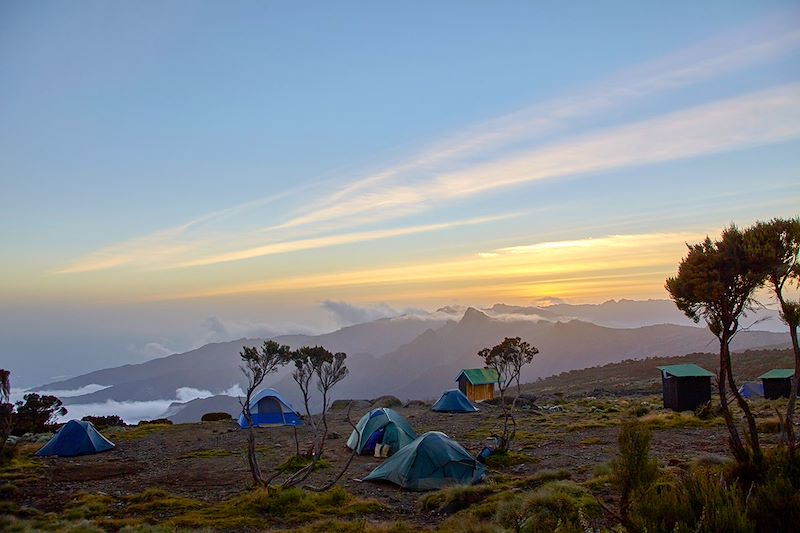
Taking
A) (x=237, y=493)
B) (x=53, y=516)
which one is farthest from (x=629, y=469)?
(x=53, y=516)

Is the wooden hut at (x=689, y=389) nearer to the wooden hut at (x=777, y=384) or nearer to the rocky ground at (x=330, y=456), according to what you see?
the rocky ground at (x=330, y=456)

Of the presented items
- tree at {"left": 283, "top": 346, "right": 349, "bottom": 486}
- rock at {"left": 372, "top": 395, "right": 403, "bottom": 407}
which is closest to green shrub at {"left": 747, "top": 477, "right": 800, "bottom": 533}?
tree at {"left": 283, "top": 346, "right": 349, "bottom": 486}

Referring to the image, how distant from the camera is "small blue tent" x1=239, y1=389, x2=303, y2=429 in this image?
3347 centimetres

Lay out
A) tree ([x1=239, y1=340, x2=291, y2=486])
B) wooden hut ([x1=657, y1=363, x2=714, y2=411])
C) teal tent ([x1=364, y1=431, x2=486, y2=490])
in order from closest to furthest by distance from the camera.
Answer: tree ([x1=239, y1=340, x2=291, y2=486])
teal tent ([x1=364, y1=431, x2=486, y2=490])
wooden hut ([x1=657, y1=363, x2=714, y2=411])

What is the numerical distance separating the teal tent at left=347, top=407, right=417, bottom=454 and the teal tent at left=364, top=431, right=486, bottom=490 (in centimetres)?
479

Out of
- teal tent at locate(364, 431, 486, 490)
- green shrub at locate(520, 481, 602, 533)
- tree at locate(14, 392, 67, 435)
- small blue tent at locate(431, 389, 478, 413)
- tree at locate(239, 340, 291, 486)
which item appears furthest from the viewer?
small blue tent at locate(431, 389, 478, 413)

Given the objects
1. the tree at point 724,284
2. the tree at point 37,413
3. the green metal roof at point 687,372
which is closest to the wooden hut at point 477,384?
the green metal roof at point 687,372

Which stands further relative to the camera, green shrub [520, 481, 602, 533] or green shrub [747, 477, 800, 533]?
green shrub [520, 481, 602, 533]

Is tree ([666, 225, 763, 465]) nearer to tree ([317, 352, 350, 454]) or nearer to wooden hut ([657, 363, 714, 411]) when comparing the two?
tree ([317, 352, 350, 454])

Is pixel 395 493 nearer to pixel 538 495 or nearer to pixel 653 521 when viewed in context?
pixel 538 495

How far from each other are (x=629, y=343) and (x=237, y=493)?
527ft

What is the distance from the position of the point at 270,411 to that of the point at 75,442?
35.8 ft

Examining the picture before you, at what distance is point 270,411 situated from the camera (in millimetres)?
33688

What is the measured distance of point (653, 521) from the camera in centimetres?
684
